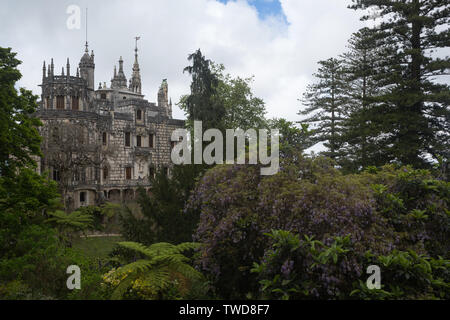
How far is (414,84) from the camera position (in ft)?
62.7

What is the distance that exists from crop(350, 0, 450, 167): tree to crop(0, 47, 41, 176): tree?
16.5m

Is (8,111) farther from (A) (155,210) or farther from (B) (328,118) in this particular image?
(B) (328,118)

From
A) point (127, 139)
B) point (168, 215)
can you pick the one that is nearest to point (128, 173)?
point (127, 139)

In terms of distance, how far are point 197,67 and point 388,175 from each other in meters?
22.3

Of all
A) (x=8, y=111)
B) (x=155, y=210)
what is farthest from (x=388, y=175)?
(x=8, y=111)

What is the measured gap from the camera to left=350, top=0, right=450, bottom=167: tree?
18.5 meters

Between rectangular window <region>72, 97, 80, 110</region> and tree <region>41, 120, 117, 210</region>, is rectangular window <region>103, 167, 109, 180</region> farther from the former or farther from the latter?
tree <region>41, 120, 117, 210</region>

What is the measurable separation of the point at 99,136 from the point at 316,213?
120 feet

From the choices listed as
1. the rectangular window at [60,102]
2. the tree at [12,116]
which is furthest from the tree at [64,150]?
the tree at [12,116]

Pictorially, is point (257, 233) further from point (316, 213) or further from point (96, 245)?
point (96, 245)

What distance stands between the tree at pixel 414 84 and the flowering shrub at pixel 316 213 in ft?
34.7

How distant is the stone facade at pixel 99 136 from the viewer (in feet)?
115

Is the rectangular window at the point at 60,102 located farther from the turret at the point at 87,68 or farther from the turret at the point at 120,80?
the turret at the point at 120,80

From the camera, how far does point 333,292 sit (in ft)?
21.9
